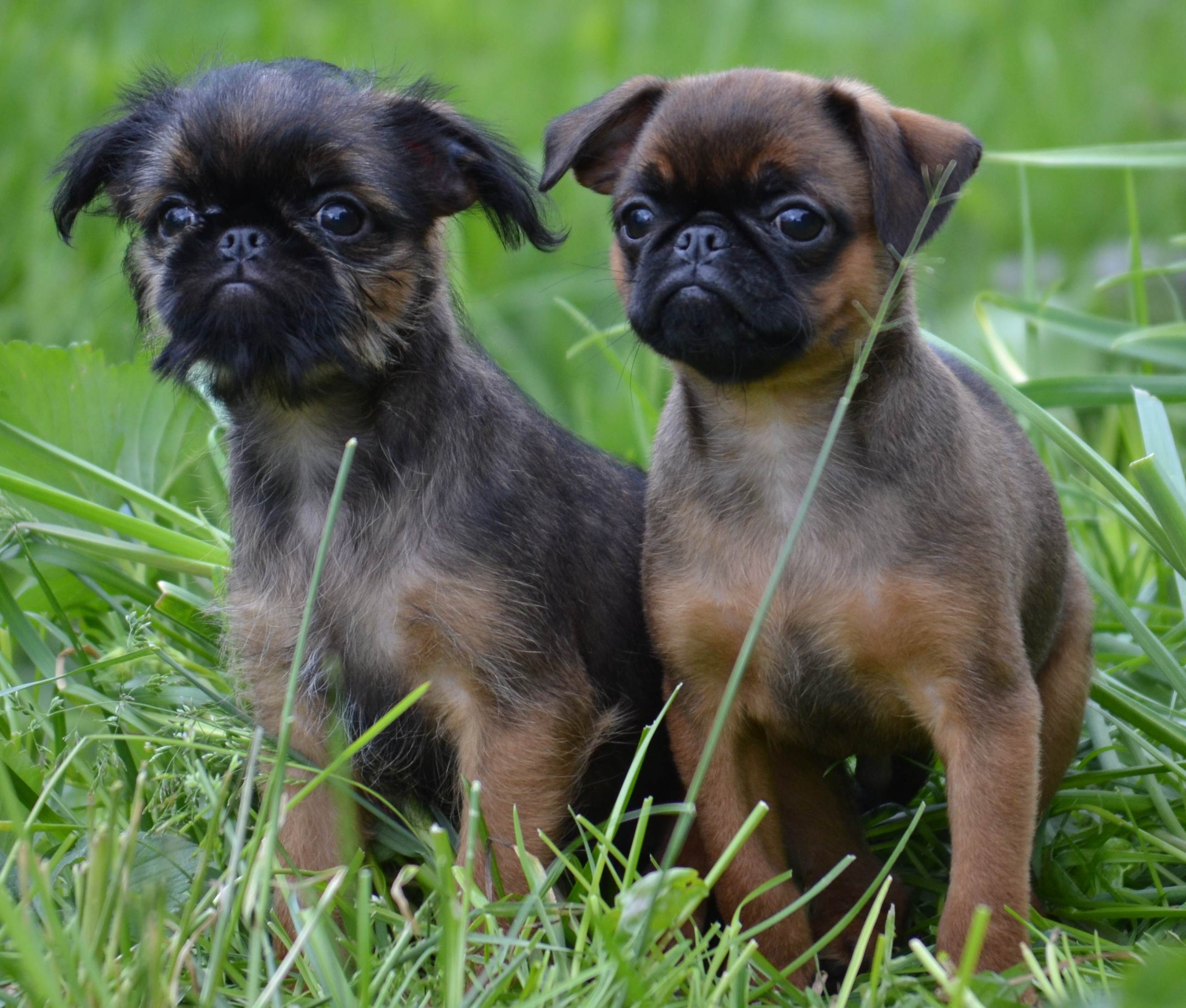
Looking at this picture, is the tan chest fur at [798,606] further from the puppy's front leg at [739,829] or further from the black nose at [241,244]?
the black nose at [241,244]

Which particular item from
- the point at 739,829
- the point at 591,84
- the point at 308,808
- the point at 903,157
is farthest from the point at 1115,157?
the point at 591,84

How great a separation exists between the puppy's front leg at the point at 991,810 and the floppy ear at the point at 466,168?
5.05 ft

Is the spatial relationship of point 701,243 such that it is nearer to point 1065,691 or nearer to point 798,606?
point 798,606

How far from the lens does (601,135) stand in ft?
13.0

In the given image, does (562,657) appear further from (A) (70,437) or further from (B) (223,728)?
(A) (70,437)

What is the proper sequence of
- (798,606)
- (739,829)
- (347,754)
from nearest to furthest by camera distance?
(347,754) → (798,606) → (739,829)

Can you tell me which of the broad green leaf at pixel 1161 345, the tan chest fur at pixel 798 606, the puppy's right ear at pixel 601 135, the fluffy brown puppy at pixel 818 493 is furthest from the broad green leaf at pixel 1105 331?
the tan chest fur at pixel 798 606

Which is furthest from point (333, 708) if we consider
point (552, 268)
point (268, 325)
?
point (552, 268)

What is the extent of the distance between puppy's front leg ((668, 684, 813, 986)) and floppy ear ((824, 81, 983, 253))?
4.07 ft

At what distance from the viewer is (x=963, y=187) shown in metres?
3.58

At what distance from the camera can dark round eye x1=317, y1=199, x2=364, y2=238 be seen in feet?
11.6

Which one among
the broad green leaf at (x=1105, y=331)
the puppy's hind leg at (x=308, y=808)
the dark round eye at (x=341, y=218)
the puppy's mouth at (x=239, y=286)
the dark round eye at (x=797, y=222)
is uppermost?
the dark round eye at (x=797, y=222)

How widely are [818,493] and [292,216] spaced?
1.39 metres

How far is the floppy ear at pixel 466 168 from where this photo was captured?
12.6 ft
